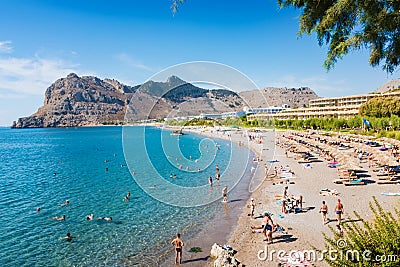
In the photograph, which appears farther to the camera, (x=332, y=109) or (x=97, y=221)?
(x=332, y=109)

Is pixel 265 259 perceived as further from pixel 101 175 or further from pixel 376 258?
pixel 101 175

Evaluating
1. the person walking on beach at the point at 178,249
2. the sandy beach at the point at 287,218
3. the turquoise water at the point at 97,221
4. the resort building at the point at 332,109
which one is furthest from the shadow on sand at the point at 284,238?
the resort building at the point at 332,109

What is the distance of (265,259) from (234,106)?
255 inches

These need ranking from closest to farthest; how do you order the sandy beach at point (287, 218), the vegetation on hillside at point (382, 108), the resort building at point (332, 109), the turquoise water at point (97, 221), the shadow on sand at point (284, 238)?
the sandy beach at point (287, 218), the shadow on sand at point (284, 238), the turquoise water at point (97, 221), the vegetation on hillside at point (382, 108), the resort building at point (332, 109)

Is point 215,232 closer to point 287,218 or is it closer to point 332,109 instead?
point 287,218

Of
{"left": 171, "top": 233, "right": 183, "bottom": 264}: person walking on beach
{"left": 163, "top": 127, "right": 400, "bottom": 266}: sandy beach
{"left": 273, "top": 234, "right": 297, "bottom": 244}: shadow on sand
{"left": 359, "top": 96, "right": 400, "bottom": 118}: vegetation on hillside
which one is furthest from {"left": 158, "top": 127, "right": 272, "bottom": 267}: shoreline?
{"left": 359, "top": 96, "right": 400, "bottom": 118}: vegetation on hillside

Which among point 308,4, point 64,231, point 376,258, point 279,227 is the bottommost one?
point 64,231

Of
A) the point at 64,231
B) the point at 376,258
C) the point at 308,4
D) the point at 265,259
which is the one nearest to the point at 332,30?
the point at 308,4

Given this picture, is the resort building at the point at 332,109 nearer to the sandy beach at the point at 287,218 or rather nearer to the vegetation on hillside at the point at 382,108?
the vegetation on hillside at the point at 382,108

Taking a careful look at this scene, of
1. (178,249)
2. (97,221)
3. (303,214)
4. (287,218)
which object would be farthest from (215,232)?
(97,221)

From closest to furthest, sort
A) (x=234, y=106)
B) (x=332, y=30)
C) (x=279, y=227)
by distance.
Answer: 1. (x=332, y=30)
2. (x=234, y=106)
3. (x=279, y=227)

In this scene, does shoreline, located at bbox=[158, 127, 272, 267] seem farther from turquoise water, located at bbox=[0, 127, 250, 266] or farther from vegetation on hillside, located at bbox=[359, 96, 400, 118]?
vegetation on hillside, located at bbox=[359, 96, 400, 118]

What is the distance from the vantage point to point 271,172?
108 feet

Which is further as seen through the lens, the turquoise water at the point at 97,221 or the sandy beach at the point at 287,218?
the turquoise water at the point at 97,221
